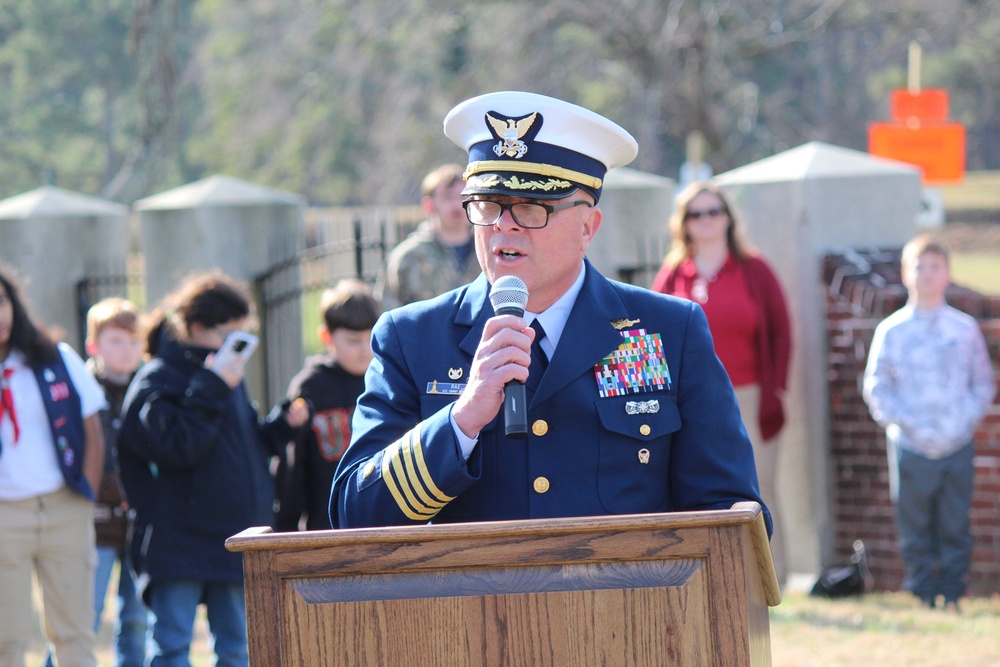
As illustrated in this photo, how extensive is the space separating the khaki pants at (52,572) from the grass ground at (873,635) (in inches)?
37.9

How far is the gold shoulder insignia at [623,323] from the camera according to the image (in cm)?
260

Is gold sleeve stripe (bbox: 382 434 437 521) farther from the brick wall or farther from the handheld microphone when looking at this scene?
the brick wall

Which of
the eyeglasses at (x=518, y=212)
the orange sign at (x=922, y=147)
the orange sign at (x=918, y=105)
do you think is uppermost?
the orange sign at (x=918, y=105)

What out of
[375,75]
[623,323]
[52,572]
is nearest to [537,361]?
[623,323]

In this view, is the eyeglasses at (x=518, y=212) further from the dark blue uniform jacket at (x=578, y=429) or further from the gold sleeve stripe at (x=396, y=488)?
the gold sleeve stripe at (x=396, y=488)

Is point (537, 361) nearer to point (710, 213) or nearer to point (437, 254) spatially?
point (437, 254)

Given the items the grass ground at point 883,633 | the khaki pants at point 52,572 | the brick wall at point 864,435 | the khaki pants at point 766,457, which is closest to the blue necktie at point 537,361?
the khaki pants at point 52,572

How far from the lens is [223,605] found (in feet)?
17.2

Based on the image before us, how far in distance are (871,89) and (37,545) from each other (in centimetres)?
3119

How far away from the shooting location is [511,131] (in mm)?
2555

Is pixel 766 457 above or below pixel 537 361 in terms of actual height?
below

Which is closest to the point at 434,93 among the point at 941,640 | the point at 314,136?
the point at 314,136

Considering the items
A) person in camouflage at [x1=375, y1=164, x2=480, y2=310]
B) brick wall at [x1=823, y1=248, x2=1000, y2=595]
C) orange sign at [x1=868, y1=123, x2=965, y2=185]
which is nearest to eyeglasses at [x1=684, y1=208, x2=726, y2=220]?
brick wall at [x1=823, y1=248, x2=1000, y2=595]

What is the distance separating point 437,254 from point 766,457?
2.17m
